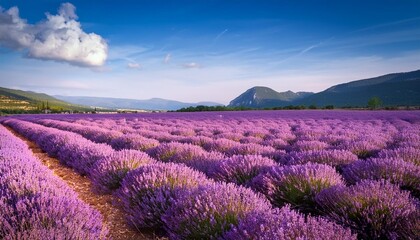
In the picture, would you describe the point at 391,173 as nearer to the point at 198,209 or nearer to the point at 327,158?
the point at 327,158

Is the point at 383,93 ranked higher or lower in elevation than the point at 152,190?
higher

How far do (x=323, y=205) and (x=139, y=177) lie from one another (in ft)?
7.36

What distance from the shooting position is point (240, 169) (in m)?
4.40

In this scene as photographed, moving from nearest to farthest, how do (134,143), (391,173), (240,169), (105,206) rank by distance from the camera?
(391,173)
(105,206)
(240,169)
(134,143)

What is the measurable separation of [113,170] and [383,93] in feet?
529

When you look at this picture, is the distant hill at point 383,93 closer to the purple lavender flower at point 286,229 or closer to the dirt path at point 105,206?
the dirt path at point 105,206

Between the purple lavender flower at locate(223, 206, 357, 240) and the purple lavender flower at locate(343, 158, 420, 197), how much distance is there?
6.99 ft

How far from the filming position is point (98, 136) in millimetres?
10938

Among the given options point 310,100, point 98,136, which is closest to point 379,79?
point 310,100

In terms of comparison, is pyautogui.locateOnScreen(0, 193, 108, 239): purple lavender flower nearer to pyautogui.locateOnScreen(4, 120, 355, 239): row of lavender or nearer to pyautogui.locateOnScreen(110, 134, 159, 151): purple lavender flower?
pyautogui.locateOnScreen(4, 120, 355, 239): row of lavender

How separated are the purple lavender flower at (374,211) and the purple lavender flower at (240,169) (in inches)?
58.0

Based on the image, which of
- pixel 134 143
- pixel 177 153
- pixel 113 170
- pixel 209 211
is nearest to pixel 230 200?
pixel 209 211

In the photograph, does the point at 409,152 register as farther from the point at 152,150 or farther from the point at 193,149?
the point at 152,150

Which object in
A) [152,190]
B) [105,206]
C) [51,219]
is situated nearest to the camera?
[51,219]
